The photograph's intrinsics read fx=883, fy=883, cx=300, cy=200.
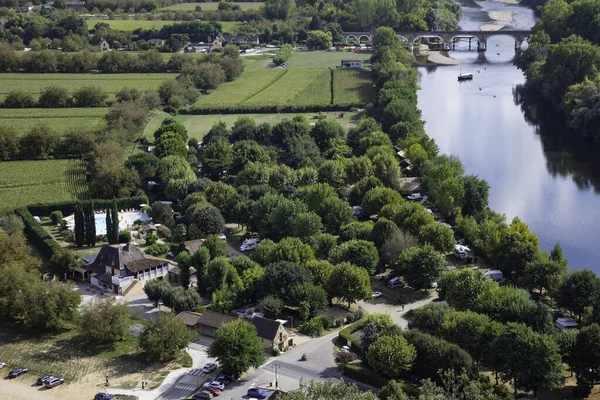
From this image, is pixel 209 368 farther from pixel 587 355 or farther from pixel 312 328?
pixel 587 355

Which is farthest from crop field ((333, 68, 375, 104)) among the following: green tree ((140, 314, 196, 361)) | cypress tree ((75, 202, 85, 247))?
green tree ((140, 314, 196, 361))

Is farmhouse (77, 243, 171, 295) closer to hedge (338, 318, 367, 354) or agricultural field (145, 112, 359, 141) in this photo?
hedge (338, 318, 367, 354)

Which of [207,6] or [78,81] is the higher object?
[207,6]

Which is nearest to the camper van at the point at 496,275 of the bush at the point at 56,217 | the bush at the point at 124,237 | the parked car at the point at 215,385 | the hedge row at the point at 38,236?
the parked car at the point at 215,385

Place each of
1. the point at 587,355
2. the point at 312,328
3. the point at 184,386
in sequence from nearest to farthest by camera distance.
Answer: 1. the point at 587,355
2. the point at 184,386
3. the point at 312,328

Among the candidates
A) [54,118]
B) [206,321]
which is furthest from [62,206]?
[54,118]

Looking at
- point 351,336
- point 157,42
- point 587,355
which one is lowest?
point 351,336

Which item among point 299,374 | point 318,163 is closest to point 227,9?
point 318,163
